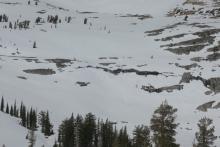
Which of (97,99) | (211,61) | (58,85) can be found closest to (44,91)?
(58,85)

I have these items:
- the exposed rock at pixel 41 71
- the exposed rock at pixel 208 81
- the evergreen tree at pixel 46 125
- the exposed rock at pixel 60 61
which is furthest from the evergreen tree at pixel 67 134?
the exposed rock at pixel 60 61

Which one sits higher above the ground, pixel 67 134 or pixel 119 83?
pixel 119 83

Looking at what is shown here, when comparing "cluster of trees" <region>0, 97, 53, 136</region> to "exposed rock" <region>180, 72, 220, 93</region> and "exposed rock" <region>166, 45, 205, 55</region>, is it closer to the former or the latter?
"exposed rock" <region>180, 72, 220, 93</region>

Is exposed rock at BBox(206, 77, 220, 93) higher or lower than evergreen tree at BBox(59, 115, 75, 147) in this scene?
higher

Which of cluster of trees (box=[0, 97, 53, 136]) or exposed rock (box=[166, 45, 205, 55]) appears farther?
exposed rock (box=[166, 45, 205, 55])

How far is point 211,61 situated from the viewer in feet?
538

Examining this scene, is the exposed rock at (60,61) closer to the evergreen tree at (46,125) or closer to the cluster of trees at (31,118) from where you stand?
the cluster of trees at (31,118)

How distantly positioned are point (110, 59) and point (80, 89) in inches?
1376

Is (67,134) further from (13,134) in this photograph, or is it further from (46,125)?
(13,134)

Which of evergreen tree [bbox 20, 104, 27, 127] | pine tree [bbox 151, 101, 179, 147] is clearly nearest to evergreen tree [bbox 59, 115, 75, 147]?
evergreen tree [bbox 20, 104, 27, 127]

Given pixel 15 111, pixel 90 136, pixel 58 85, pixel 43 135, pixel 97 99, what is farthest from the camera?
pixel 58 85

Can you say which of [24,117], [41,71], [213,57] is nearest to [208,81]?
[213,57]

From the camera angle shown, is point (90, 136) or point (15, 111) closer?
point (90, 136)

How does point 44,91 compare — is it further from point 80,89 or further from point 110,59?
point 110,59
